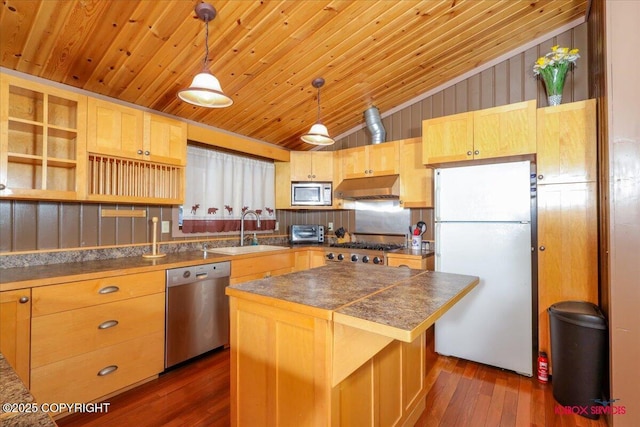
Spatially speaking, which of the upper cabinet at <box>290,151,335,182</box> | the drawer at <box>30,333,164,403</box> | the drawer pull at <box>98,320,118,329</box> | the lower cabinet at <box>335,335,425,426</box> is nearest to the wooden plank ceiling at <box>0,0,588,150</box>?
the upper cabinet at <box>290,151,335,182</box>

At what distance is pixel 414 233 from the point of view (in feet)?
11.3

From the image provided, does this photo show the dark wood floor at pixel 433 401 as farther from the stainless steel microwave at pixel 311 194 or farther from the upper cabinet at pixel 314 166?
the upper cabinet at pixel 314 166

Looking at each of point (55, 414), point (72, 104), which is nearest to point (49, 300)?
point (55, 414)

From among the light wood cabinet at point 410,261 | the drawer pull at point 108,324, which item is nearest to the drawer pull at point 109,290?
the drawer pull at point 108,324

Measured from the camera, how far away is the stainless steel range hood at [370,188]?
339 cm

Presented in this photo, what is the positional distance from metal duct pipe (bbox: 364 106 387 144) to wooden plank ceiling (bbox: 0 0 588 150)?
0.23 metres

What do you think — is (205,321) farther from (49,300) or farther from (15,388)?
(15,388)

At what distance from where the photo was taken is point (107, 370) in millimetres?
2016

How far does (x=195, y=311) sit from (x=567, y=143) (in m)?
3.27

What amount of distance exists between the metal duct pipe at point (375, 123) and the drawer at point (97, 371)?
9.95 feet

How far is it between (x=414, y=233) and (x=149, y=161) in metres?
2.75

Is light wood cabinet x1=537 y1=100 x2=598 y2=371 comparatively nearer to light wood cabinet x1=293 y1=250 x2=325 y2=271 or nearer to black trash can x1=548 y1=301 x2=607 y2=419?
black trash can x1=548 y1=301 x2=607 y2=419

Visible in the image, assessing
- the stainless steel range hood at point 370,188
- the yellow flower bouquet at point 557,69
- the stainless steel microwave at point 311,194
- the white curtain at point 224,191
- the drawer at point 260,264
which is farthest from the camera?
the stainless steel microwave at point 311,194

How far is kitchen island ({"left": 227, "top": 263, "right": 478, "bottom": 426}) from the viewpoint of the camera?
3.72ft
